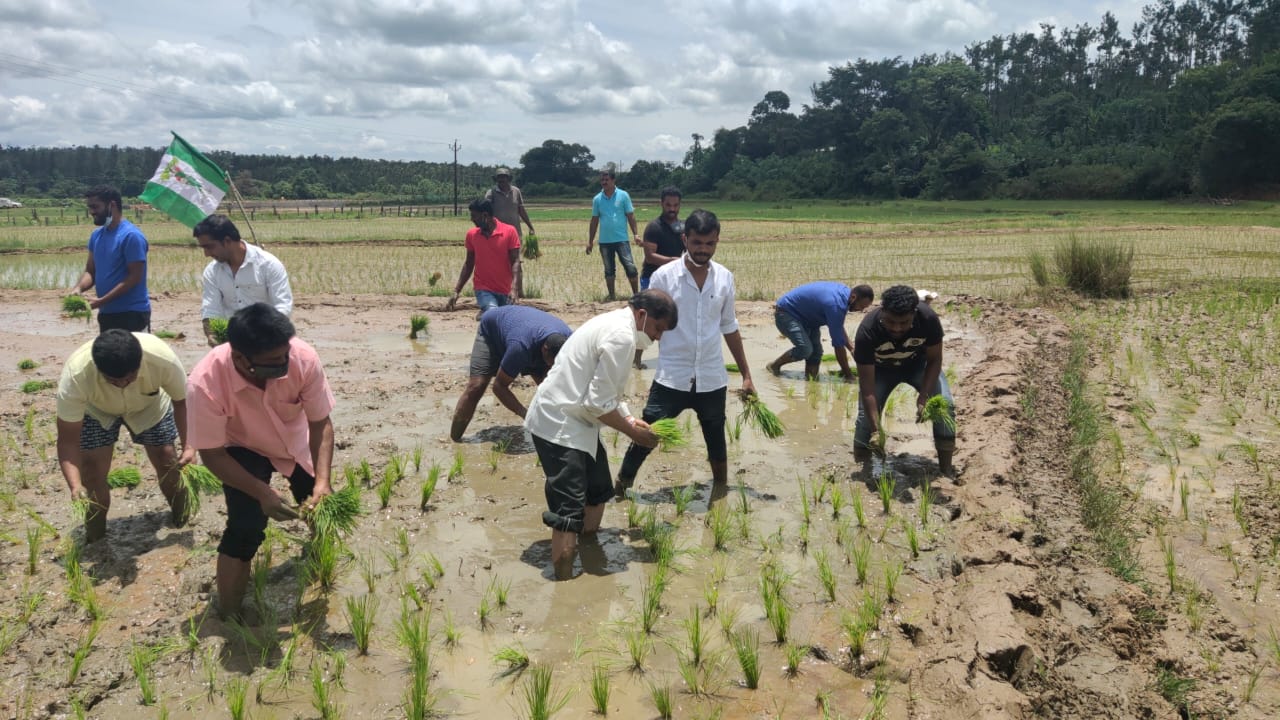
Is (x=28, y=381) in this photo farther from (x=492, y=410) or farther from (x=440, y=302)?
(x=440, y=302)

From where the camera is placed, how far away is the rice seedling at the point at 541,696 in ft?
9.66

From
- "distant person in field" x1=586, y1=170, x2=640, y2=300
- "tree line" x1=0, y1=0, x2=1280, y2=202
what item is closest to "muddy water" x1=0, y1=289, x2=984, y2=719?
"distant person in field" x1=586, y1=170, x2=640, y2=300

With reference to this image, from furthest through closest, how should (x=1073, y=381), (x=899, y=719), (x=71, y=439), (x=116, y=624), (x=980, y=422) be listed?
(x=1073, y=381) → (x=980, y=422) → (x=71, y=439) → (x=116, y=624) → (x=899, y=719)

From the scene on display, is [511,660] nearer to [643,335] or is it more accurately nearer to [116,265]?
[643,335]

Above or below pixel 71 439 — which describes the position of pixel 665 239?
above

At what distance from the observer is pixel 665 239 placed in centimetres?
820

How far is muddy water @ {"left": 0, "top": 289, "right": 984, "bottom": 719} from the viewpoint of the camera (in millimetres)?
Result: 3232

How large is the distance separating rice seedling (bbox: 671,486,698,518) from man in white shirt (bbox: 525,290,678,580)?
33.0 inches

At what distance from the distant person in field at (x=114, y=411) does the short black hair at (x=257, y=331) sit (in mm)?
948

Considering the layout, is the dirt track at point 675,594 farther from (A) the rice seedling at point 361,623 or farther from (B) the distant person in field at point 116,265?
(B) the distant person in field at point 116,265

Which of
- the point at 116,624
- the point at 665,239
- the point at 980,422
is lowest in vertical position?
the point at 116,624

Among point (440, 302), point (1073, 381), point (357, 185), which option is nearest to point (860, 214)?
point (440, 302)

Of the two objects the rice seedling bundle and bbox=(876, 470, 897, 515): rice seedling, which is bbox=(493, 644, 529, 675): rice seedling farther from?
the rice seedling bundle

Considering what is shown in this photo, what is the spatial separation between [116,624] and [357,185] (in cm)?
8232
